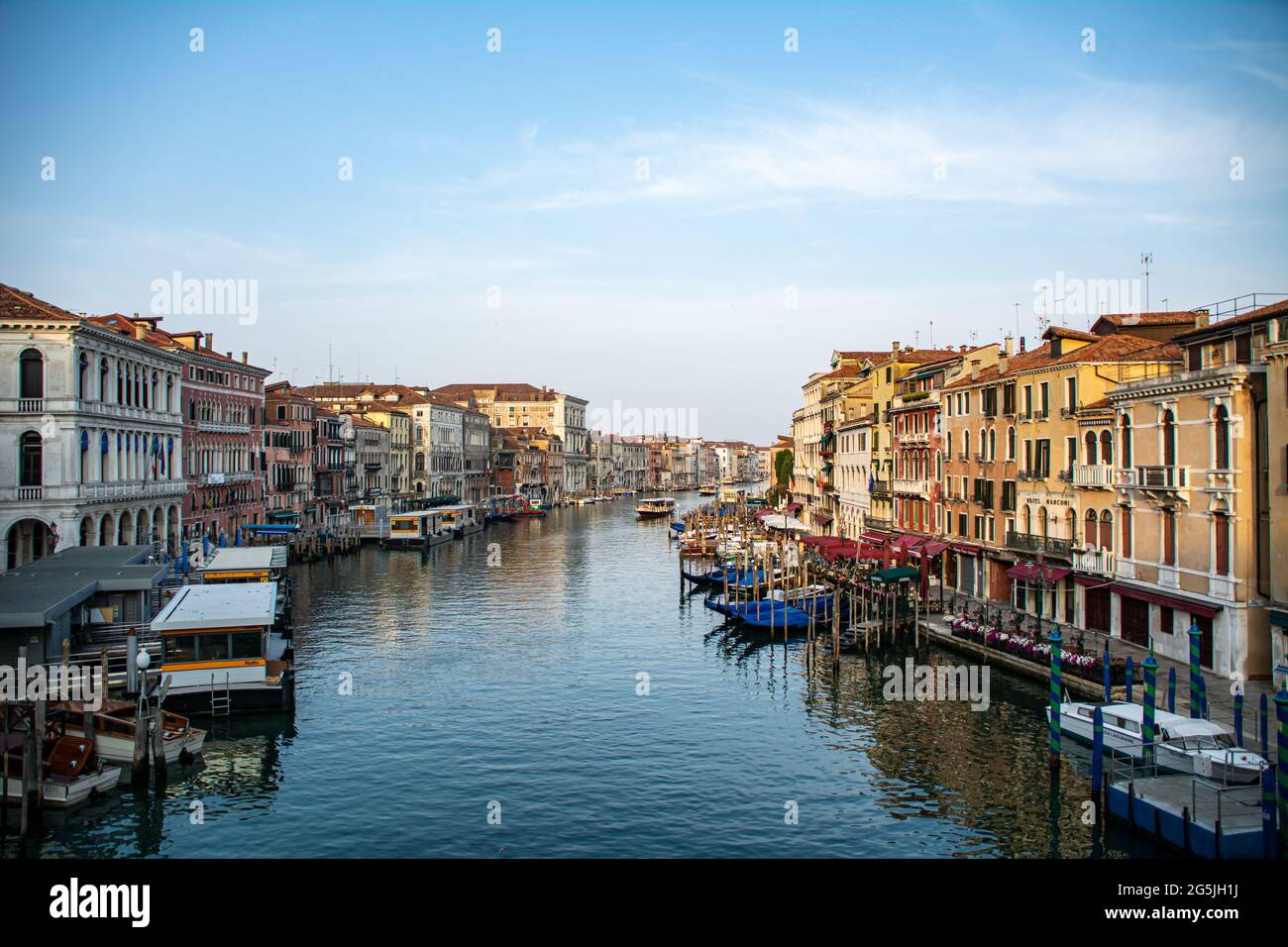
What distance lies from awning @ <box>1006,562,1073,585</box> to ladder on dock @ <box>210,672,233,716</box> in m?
20.9

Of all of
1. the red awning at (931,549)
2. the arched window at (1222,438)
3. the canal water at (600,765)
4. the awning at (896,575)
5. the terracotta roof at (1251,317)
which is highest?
the terracotta roof at (1251,317)

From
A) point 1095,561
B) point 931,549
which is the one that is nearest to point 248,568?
point 931,549

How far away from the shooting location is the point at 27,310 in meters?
29.7

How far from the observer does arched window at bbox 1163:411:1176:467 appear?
21.8m

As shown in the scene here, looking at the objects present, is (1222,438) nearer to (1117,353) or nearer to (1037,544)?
(1117,353)

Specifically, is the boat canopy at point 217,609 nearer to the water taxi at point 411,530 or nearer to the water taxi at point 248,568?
the water taxi at point 248,568

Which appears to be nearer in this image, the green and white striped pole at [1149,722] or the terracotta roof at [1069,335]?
the green and white striped pole at [1149,722]

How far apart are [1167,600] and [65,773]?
71.9ft

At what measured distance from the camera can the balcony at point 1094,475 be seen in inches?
982

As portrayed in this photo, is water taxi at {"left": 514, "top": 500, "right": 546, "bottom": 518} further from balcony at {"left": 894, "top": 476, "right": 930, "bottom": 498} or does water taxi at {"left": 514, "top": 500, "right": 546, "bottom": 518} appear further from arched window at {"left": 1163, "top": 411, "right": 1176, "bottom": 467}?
arched window at {"left": 1163, "top": 411, "right": 1176, "bottom": 467}

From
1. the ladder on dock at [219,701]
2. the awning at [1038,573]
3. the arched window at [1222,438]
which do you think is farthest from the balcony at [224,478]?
the arched window at [1222,438]

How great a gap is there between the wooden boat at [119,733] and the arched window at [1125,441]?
71.5 feet
